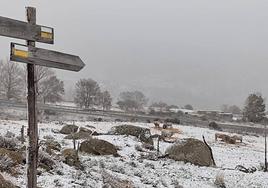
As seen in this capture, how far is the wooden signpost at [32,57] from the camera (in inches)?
195

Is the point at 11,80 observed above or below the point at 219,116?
above

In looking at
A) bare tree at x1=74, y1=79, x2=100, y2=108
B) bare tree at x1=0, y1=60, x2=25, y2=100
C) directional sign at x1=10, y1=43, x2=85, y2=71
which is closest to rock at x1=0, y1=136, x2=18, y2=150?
directional sign at x1=10, y1=43, x2=85, y2=71

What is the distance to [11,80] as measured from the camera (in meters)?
64.0

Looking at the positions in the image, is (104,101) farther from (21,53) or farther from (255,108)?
(21,53)

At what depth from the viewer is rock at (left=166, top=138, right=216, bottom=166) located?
16922mm

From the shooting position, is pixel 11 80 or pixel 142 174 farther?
pixel 11 80

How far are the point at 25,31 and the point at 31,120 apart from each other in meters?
1.49

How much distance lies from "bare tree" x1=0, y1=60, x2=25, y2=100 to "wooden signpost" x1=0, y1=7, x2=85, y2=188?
2454 inches

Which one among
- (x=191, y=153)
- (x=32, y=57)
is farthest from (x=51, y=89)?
(x=32, y=57)

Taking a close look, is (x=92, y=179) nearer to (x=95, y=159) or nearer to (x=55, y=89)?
(x=95, y=159)

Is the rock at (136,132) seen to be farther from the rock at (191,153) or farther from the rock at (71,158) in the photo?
the rock at (71,158)

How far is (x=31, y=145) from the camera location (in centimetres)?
548

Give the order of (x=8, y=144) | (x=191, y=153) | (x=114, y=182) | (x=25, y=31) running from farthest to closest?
1. (x=191, y=153)
2. (x=8, y=144)
3. (x=114, y=182)
4. (x=25, y=31)

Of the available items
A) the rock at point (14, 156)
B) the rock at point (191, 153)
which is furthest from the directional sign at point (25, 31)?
the rock at point (191, 153)
